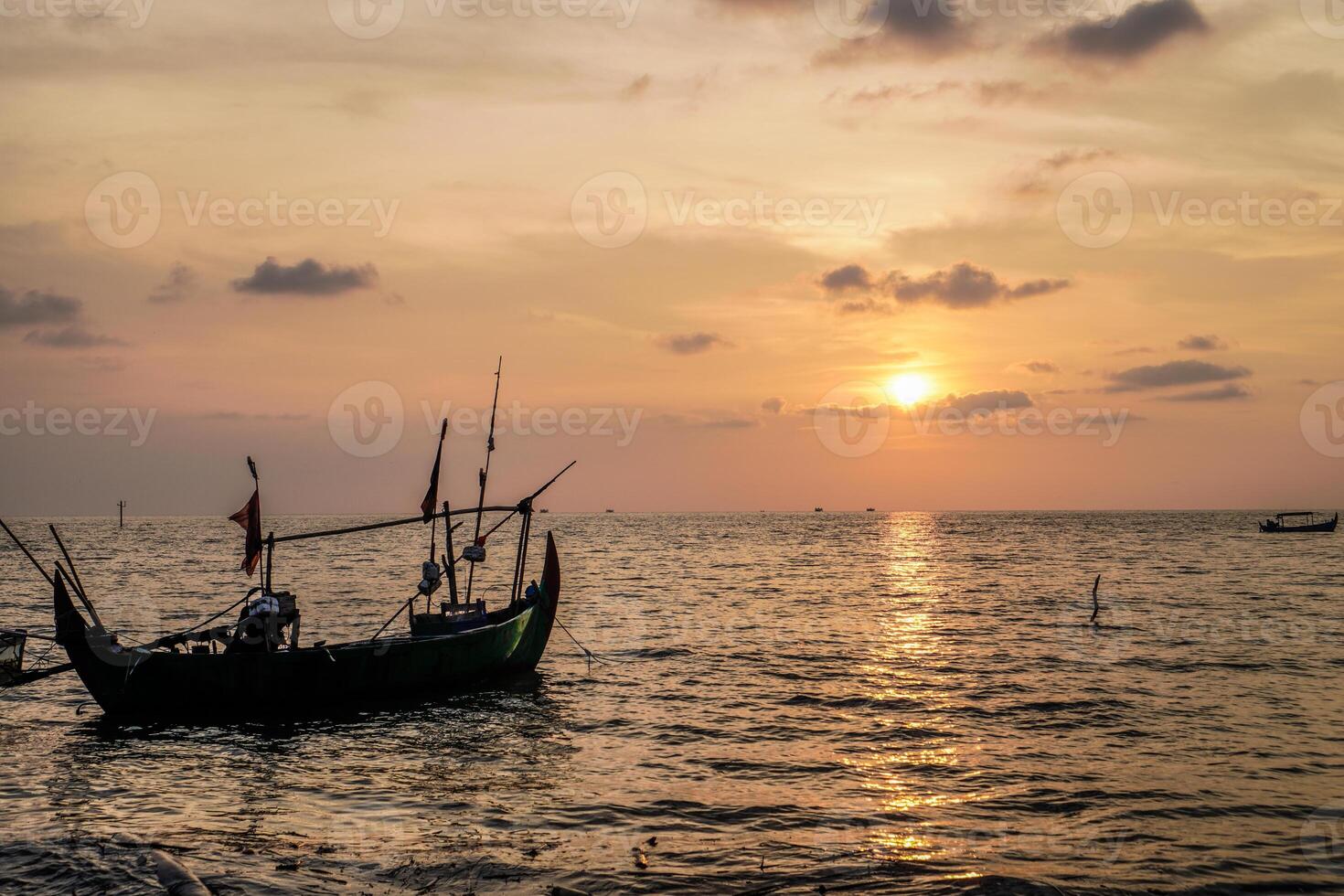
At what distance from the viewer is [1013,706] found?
2725 cm

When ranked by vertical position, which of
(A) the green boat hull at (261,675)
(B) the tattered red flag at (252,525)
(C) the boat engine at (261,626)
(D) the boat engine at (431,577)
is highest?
(B) the tattered red flag at (252,525)

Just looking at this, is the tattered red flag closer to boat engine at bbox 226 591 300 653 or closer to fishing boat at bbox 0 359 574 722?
fishing boat at bbox 0 359 574 722

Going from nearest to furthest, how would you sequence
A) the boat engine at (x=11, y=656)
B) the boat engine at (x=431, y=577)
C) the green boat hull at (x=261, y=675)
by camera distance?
the green boat hull at (x=261, y=675), the boat engine at (x=11, y=656), the boat engine at (x=431, y=577)

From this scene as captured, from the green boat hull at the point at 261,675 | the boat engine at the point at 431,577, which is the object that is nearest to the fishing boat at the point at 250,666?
the green boat hull at the point at 261,675

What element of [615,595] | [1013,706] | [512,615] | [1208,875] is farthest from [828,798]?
[615,595]

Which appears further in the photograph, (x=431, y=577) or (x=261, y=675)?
(x=431, y=577)

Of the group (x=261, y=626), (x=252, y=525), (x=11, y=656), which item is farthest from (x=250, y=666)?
(x=11, y=656)

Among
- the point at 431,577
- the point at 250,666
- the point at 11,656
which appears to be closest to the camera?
the point at 250,666

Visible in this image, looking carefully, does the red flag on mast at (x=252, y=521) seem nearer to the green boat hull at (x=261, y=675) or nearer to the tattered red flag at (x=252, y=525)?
the tattered red flag at (x=252, y=525)

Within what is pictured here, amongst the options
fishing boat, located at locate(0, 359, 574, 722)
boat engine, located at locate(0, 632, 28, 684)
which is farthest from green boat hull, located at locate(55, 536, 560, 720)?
boat engine, located at locate(0, 632, 28, 684)

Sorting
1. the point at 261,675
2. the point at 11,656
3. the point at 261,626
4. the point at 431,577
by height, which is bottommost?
the point at 261,675

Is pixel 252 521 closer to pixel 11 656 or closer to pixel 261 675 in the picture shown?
pixel 261 675

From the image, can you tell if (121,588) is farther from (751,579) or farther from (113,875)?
(113,875)

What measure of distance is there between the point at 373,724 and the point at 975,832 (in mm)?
15477
